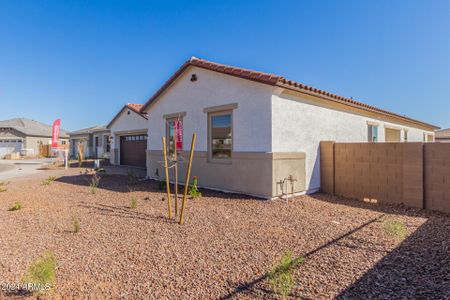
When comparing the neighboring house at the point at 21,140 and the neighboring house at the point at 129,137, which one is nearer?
the neighboring house at the point at 129,137

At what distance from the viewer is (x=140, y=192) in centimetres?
962

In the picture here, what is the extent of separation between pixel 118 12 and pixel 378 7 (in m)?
11.6

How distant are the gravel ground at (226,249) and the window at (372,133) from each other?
6.56 metres

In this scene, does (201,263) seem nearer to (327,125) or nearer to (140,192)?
(140,192)

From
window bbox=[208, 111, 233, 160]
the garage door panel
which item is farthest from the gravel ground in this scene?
the garage door panel

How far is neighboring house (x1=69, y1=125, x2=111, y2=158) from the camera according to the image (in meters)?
28.6

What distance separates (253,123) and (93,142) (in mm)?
28930

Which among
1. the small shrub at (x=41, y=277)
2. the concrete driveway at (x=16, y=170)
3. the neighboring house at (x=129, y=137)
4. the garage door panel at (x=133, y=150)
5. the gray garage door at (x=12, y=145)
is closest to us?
the small shrub at (x=41, y=277)

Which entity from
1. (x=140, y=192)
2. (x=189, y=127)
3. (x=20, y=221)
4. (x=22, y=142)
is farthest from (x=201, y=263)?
(x=22, y=142)

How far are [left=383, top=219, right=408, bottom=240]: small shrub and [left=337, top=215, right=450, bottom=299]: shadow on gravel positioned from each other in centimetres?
17

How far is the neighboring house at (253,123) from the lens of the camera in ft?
26.8

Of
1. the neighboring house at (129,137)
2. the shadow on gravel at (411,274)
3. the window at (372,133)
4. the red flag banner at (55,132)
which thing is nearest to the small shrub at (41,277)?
the shadow on gravel at (411,274)

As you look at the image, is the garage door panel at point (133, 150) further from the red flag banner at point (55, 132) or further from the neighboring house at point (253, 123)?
the neighboring house at point (253, 123)

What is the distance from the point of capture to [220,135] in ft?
31.6
